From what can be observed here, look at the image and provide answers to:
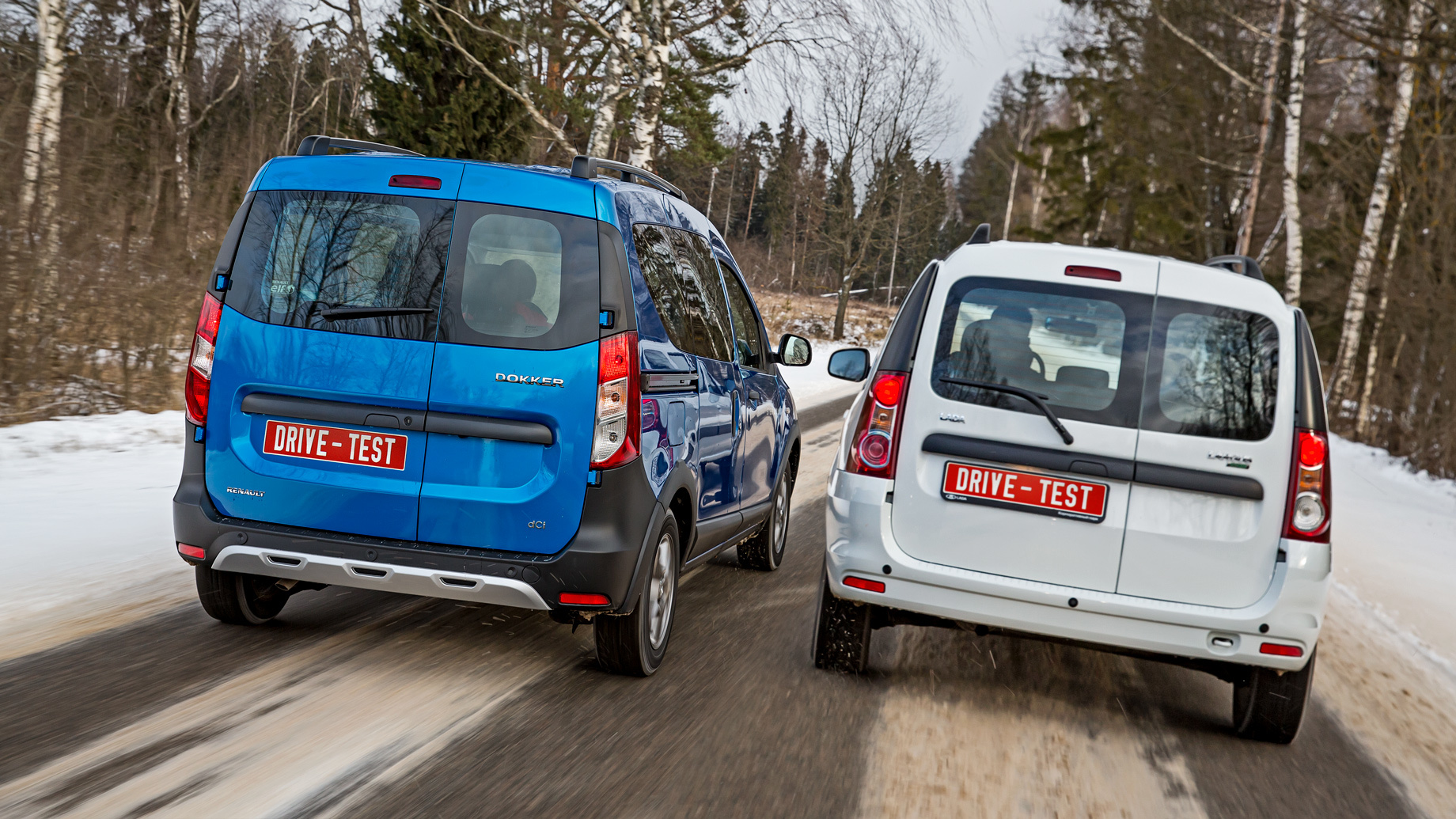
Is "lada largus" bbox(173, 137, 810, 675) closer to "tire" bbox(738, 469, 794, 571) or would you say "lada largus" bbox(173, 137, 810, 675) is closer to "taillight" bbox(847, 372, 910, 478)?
"taillight" bbox(847, 372, 910, 478)

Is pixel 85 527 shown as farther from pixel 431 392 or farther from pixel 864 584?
pixel 864 584

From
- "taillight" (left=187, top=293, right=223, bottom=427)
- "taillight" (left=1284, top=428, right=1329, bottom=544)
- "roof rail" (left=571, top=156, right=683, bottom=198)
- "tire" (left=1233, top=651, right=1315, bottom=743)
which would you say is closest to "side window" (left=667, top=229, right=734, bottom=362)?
"roof rail" (left=571, top=156, right=683, bottom=198)

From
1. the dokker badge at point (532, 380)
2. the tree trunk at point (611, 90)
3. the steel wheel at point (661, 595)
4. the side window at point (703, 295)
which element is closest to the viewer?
the dokker badge at point (532, 380)

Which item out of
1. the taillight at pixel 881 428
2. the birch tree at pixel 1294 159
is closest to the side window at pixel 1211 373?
the taillight at pixel 881 428

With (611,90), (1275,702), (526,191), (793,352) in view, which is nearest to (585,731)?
(526,191)

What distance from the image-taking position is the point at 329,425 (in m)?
4.30

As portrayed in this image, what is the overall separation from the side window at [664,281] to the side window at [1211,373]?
193cm

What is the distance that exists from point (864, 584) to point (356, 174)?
252 cm

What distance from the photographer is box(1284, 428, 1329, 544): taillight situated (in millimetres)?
4289

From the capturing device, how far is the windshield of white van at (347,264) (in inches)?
170

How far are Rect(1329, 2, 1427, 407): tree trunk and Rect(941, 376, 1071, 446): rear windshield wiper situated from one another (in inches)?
701

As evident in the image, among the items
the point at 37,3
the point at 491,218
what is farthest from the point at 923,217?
the point at 491,218

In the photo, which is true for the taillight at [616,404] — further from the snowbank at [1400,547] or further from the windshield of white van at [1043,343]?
the snowbank at [1400,547]

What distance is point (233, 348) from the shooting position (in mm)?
4352
